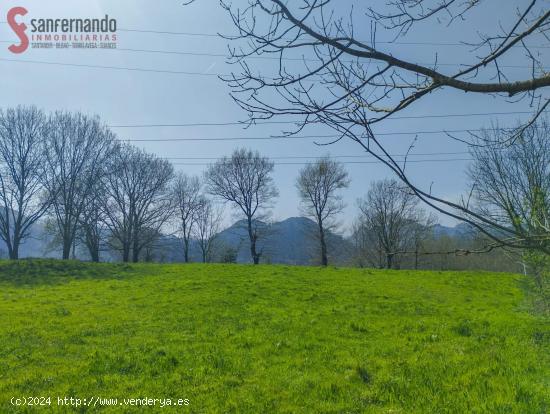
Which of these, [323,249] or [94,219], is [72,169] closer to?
[94,219]

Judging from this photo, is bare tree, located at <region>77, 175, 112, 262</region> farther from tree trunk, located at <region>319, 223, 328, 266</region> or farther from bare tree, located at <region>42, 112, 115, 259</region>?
tree trunk, located at <region>319, 223, 328, 266</region>

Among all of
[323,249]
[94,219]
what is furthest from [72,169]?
[323,249]

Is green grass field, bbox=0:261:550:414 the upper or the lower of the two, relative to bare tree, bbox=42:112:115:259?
lower

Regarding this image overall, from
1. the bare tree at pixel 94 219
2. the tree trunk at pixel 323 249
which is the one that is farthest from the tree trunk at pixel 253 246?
the bare tree at pixel 94 219

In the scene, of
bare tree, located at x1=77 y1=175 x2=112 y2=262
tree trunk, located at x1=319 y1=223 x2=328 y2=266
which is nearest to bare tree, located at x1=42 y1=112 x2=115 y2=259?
bare tree, located at x1=77 y1=175 x2=112 y2=262

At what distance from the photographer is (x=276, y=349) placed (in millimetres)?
7645

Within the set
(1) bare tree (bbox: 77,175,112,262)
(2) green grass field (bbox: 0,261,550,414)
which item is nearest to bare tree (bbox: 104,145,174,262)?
(1) bare tree (bbox: 77,175,112,262)

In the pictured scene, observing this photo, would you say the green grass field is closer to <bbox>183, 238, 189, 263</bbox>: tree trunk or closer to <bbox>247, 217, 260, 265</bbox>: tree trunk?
<bbox>247, 217, 260, 265</bbox>: tree trunk

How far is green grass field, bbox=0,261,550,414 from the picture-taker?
5.15 metres

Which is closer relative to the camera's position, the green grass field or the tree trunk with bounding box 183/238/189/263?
the green grass field

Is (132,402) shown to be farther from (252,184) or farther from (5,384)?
(252,184)

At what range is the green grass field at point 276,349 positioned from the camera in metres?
5.15

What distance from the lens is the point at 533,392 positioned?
494 centimetres

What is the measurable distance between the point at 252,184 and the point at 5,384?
33.3 metres
